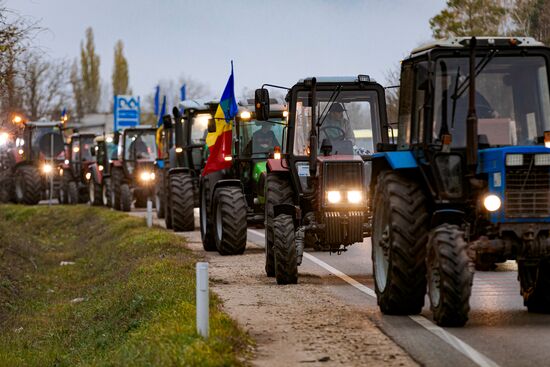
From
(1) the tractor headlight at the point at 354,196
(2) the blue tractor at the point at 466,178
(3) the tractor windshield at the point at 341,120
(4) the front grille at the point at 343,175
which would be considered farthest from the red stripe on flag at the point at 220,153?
(2) the blue tractor at the point at 466,178

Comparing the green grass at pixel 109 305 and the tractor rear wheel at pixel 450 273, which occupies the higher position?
the tractor rear wheel at pixel 450 273

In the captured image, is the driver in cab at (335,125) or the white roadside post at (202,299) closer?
the white roadside post at (202,299)

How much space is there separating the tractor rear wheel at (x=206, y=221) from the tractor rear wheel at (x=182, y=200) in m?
3.04

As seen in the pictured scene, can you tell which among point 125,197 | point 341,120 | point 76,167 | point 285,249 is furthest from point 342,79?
point 76,167

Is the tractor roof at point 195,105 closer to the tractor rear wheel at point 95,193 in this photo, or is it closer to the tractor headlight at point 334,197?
the tractor headlight at point 334,197

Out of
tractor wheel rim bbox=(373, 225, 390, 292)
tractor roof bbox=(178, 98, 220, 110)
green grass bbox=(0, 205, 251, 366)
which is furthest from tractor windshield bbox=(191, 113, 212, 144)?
tractor wheel rim bbox=(373, 225, 390, 292)

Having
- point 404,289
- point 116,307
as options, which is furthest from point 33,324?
point 404,289

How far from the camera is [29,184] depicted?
5244 centimetres

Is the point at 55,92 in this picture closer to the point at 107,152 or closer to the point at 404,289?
the point at 107,152

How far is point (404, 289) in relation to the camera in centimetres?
A: 1317

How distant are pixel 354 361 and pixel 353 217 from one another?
286 inches

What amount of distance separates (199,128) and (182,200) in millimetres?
2271

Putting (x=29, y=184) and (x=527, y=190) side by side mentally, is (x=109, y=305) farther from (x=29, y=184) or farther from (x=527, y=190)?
(x=29, y=184)

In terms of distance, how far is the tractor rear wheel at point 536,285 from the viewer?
13.0 metres
